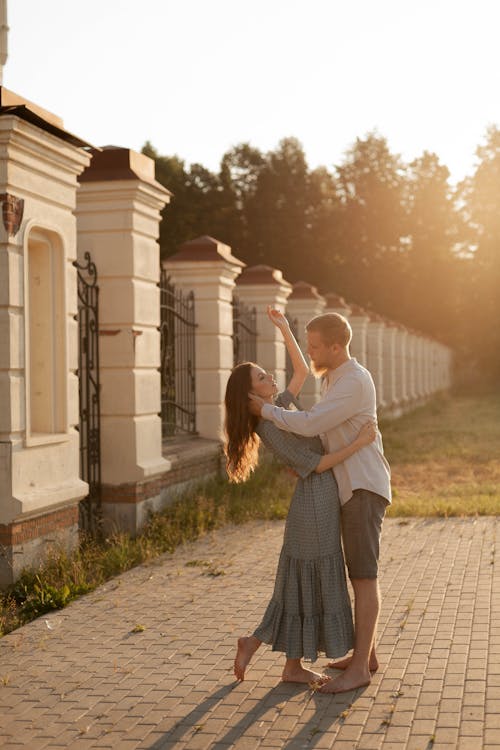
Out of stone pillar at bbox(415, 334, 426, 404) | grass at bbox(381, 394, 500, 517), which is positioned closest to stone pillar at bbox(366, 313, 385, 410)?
grass at bbox(381, 394, 500, 517)

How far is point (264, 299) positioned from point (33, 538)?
8795 mm

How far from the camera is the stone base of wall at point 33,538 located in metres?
7.82

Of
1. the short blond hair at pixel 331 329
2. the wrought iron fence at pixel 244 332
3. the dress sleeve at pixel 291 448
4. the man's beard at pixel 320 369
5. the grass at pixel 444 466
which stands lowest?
the grass at pixel 444 466

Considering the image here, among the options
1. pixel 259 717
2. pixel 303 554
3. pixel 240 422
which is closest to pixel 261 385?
pixel 240 422

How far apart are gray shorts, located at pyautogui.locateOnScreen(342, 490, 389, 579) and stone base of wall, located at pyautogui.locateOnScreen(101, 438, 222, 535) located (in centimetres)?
481

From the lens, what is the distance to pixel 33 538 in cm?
815

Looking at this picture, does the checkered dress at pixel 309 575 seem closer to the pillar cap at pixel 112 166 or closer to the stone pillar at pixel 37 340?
the stone pillar at pixel 37 340

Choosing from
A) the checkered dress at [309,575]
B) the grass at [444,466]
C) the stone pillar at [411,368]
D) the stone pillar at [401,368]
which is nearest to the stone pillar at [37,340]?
the checkered dress at [309,575]

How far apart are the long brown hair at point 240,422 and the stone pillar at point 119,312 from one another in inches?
180

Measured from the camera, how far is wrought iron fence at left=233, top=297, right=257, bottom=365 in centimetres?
1541

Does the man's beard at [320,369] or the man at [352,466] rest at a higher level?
the man's beard at [320,369]

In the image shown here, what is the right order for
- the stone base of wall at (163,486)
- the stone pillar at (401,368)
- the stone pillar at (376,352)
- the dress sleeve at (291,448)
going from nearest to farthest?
the dress sleeve at (291,448), the stone base of wall at (163,486), the stone pillar at (376,352), the stone pillar at (401,368)

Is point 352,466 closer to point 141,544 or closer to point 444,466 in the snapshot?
point 141,544

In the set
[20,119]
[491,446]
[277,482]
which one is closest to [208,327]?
[277,482]
